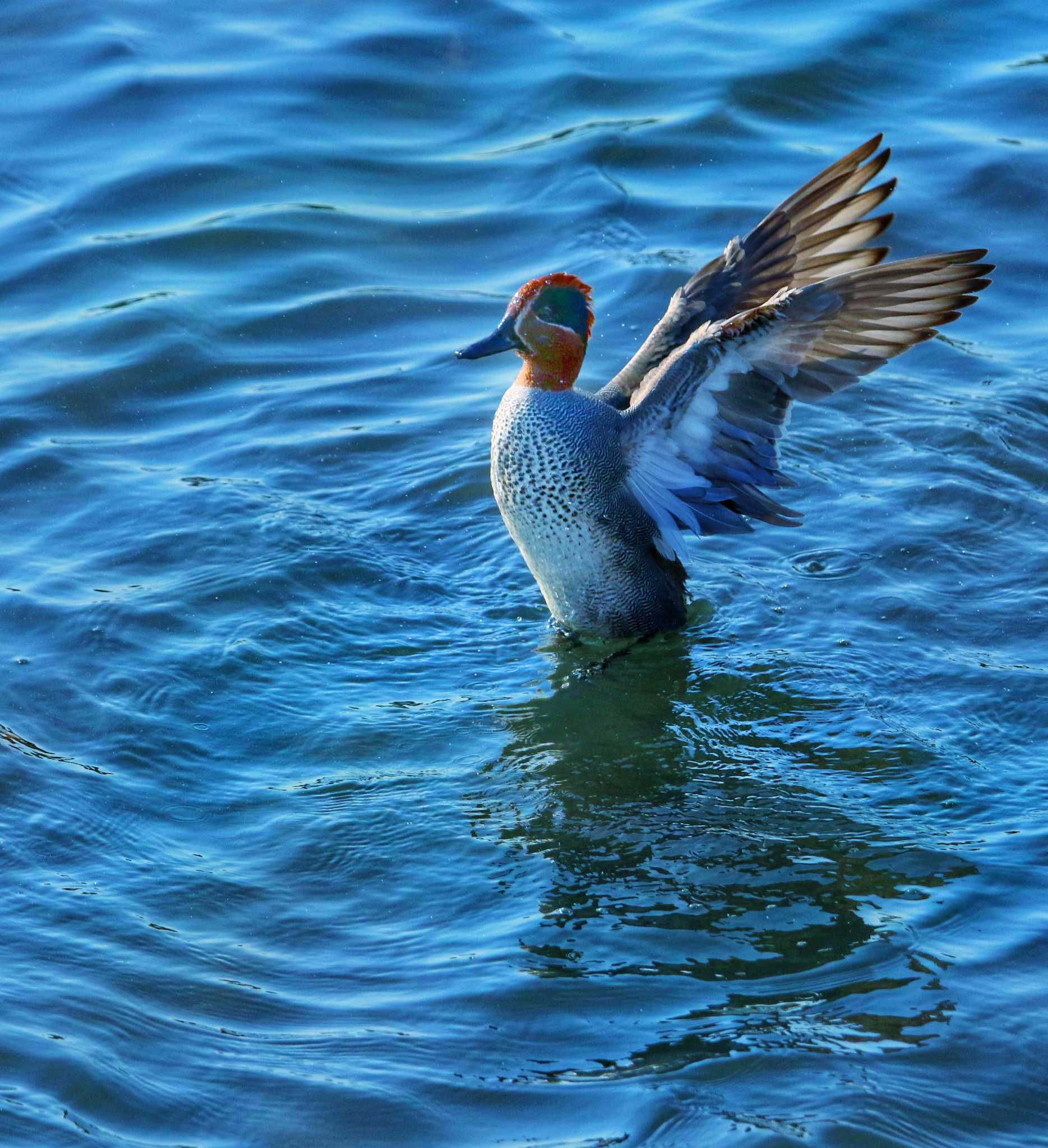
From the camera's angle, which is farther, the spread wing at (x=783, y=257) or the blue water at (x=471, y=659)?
the spread wing at (x=783, y=257)

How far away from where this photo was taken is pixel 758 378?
492 centimetres

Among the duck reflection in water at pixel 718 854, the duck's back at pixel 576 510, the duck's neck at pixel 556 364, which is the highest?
the duck's neck at pixel 556 364

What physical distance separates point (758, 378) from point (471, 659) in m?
1.35

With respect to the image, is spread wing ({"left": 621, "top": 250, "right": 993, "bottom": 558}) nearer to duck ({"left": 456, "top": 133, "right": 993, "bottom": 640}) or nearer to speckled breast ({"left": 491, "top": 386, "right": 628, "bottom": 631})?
duck ({"left": 456, "top": 133, "right": 993, "bottom": 640})

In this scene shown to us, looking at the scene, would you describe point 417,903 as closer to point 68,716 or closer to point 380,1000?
point 380,1000

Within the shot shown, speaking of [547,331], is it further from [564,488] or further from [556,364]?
[564,488]

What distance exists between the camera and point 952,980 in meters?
3.78

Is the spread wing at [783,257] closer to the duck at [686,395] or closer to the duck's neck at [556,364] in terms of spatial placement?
the duck at [686,395]

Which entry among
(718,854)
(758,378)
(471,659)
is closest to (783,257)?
(758,378)

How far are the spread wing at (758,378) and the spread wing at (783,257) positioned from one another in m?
0.19

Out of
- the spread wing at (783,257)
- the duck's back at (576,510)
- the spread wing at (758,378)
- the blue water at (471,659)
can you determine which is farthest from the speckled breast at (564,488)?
the blue water at (471,659)

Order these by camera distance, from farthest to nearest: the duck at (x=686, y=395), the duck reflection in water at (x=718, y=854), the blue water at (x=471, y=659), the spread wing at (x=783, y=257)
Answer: the spread wing at (x=783, y=257), the duck at (x=686, y=395), the duck reflection in water at (x=718, y=854), the blue water at (x=471, y=659)

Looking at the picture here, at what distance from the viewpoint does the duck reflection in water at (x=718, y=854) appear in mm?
3732

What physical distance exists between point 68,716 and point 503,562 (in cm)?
178
